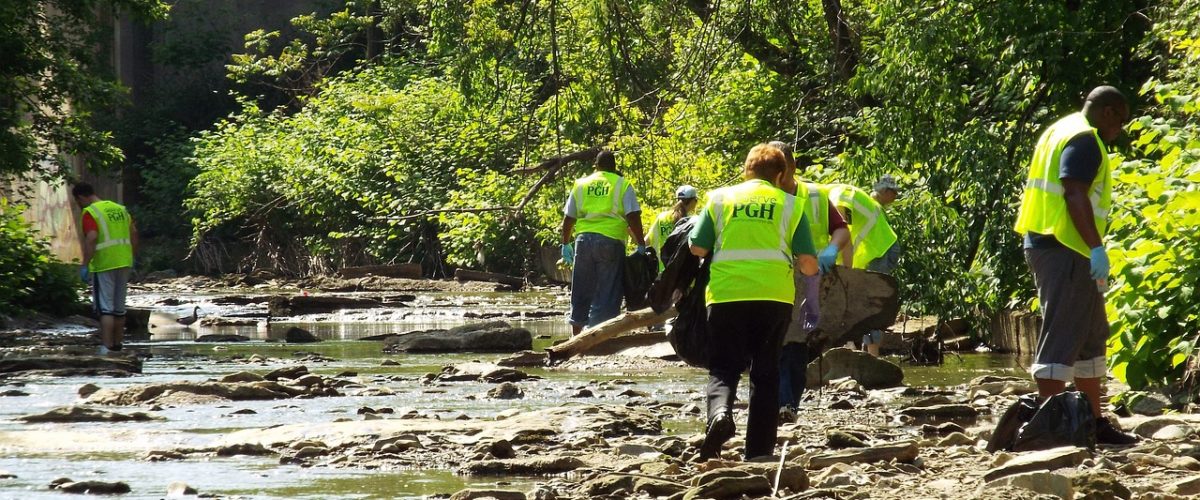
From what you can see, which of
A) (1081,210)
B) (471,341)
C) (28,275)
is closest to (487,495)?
(1081,210)

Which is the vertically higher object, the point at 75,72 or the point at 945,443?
the point at 75,72

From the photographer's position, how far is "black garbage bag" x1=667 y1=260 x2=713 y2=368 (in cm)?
802

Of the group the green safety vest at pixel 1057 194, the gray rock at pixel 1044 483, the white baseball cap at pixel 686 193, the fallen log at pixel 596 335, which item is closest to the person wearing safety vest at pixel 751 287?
the green safety vest at pixel 1057 194

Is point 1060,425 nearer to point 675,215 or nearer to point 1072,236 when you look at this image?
point 1072,236

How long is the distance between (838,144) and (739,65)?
168cm

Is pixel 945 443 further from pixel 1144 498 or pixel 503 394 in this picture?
pixel 503 394

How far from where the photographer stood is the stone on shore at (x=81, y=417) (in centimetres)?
973

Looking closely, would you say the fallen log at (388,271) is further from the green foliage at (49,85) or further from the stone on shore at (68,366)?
the stone on shore at (68,366)

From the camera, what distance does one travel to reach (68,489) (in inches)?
270

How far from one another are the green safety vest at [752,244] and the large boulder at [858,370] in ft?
13.6

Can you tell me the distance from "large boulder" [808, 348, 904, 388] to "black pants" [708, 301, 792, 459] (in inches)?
160

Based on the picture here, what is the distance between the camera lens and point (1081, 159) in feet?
24.5

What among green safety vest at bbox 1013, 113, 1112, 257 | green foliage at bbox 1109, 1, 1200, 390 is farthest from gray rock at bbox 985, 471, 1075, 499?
green foliage at bbox 1109, 1, 1200, 390

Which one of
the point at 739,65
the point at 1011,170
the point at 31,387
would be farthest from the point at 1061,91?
the point at 31,387
